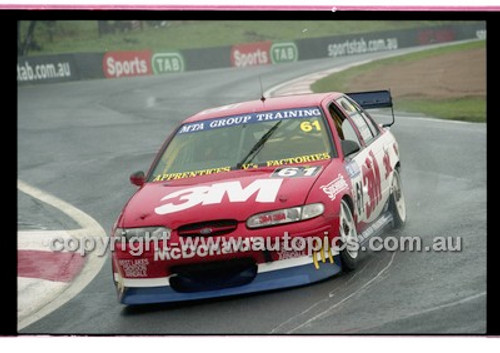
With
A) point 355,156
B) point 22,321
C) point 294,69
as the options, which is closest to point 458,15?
point 355,156

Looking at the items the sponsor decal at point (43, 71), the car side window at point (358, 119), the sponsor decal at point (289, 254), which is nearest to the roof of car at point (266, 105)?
the car side window at point (358, 119)

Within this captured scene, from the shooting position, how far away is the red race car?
6949 millimetres

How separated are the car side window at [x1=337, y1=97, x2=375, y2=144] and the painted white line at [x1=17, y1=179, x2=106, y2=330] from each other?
248cm

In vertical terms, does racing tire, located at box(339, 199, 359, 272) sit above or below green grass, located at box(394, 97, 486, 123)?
above

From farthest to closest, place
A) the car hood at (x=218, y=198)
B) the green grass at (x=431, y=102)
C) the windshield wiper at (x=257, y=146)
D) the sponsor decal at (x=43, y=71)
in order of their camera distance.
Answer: the sponsor decal at (x=43, y=71)
the green grass at (x=431, y=102)
the windshield wiper at (x=257, y=146)
the car hood at (x=218, y=198)

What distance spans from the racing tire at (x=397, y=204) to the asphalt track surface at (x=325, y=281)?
0.12m

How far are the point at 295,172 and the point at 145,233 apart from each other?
4.02 feet

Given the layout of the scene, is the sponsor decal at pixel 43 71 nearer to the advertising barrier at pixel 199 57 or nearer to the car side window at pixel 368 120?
the advertising barrier at pixel 199 57

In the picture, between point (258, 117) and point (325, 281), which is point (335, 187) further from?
point (258, 117)

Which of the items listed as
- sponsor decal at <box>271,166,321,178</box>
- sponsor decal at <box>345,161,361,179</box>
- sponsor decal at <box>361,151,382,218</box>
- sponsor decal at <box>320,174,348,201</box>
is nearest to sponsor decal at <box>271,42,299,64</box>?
sponsor decal at <box>361,151,382,218</box>

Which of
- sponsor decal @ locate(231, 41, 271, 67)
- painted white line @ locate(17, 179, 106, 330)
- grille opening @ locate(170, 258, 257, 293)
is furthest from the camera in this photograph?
sponsor decal @ locate(231, 41, 271, 67)

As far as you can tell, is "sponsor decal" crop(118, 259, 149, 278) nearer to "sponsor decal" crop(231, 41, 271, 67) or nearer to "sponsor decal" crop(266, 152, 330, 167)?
"sponsor decal" crop(266, 152, 330, 167)

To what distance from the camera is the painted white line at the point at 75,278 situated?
753cm
